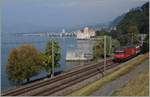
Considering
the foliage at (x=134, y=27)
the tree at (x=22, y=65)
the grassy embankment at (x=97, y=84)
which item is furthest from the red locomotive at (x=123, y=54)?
the foliage at (x=134, y=27)

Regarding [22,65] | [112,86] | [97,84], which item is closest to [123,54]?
[22,65]

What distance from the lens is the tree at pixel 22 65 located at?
48.2m

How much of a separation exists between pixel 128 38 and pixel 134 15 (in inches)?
1597

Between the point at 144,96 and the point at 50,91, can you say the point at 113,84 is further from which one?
the point at 144,96

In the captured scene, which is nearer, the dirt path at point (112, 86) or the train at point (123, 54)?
the dirt path at point (112, 86)

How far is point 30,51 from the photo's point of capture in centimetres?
5184

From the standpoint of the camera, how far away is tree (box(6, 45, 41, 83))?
4822cm

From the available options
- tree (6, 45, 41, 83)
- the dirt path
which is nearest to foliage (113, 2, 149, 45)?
tree (6, 45, 41, 83)

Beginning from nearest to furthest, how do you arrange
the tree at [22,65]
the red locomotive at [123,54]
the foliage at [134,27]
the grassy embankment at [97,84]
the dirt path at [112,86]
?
the dirt path at [112,86] → the grassy embankment at [97,84] → the red locomotive at [123,54] → the tree at [22,65] → the foliage at [134,27]

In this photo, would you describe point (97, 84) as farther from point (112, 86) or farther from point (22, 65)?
point (22, 65)

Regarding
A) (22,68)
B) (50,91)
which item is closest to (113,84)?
(50,91)

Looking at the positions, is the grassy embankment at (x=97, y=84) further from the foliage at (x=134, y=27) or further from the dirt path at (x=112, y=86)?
the foliage at (x=134, y=27)

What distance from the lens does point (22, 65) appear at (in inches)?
1922

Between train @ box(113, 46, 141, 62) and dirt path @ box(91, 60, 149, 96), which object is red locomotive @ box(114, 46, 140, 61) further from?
dirt path @ box(91, 60, 149, 96)
